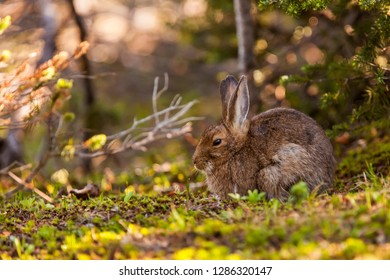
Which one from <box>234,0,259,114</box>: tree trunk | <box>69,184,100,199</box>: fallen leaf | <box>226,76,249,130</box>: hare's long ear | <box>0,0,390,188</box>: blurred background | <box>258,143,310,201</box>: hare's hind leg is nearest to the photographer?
<box>258,143,310,201</box>: hare's hind leg

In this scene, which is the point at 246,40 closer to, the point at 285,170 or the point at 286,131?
the point at 286,131

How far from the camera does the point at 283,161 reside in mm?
6352

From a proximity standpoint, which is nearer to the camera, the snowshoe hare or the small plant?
the small plant

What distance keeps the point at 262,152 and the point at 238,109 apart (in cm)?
58

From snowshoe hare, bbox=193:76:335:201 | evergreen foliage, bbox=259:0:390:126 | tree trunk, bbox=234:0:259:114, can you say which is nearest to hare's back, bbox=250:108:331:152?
snowshoe hare, bbox=193:76:335:201

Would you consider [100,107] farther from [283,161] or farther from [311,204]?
[311,204]

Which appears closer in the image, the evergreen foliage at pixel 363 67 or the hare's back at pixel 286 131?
the evergreen foliage at pixel 363 67

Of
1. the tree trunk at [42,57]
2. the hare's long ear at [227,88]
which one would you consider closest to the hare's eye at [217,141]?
the hare's long ear at [227,88]

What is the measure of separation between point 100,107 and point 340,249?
7.44 metres

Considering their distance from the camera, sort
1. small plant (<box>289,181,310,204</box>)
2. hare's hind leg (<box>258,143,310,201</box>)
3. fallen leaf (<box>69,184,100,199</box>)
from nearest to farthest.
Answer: small plant (<box>289,181,310,204</box>) → hare's hind leg (<box>258,143,310,201</box>) → fallen leaf (<box>69,184,100,199</box>)

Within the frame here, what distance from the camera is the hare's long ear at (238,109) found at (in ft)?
21.7

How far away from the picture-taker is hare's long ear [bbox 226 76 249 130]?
6.60m

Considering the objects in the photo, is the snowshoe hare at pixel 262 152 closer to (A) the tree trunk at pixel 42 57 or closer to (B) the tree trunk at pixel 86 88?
(B) the tree trunk at pixel 86 88

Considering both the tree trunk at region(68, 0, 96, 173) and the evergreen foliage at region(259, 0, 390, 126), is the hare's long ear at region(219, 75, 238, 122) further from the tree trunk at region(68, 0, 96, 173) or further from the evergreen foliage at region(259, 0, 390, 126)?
the tree trunk at region(68, 0, 96, 173)
